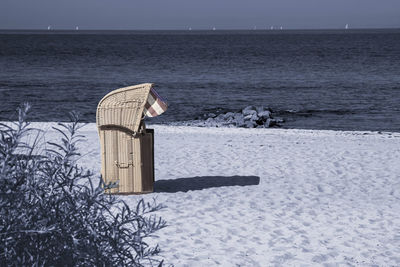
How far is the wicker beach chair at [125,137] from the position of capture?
339 inches

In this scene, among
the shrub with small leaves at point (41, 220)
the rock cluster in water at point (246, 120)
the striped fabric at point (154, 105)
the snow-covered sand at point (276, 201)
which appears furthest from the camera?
the rock cluster in water at point (246, 120)

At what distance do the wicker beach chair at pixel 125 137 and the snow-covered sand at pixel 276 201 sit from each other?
364mm

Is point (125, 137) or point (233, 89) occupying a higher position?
point (233, 89)

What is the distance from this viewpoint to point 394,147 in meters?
14.0

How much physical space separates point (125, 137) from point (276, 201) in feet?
7.35

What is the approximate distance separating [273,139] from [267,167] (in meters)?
4.35

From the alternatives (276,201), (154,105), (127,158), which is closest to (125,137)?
(127,158)

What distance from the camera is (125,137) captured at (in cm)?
864

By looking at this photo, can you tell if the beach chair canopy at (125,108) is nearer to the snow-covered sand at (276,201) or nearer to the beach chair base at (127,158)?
the beach chair base at (127,158)

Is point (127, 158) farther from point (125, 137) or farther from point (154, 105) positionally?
point (154, 105)

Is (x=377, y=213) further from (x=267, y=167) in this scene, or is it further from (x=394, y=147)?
(x=394, y=147)

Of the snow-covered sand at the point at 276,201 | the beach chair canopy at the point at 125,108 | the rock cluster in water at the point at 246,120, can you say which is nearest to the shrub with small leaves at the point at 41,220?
the snow-covered sand at the point at 276,201

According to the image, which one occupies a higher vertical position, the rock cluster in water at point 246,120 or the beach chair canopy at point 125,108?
the beach chair canopy at point 125,108

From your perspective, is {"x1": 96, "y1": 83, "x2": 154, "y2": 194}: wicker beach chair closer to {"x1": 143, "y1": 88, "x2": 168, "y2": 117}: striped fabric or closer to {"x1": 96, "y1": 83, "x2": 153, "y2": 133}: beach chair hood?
{"x1": 96, "y1": 83, "x2": 153, "y2": 133}: beach chair hood
